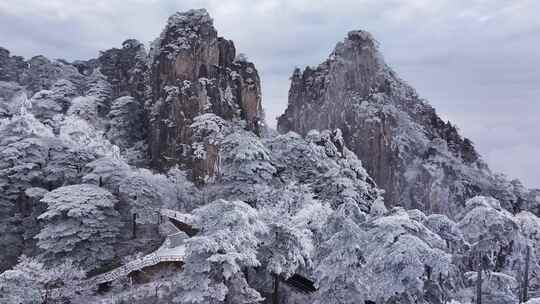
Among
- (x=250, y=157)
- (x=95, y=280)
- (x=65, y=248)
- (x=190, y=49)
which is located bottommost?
(x=95, y=280)

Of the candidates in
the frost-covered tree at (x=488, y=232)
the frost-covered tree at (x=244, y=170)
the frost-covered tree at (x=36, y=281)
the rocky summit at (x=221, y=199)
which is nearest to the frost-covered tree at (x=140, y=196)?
the rocky summit at (x=221, y=199)

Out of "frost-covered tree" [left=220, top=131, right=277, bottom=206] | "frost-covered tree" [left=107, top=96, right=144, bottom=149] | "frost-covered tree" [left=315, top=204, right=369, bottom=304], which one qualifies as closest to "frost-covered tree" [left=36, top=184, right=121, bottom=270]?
"frost-covered tree" [left=220, top=131, right=277, bottom=206]

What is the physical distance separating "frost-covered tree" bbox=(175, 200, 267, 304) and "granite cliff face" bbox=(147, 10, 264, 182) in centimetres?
2568

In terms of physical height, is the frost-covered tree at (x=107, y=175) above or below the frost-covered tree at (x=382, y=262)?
above

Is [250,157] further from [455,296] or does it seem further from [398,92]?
[398,92]

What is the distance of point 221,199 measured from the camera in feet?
80.6

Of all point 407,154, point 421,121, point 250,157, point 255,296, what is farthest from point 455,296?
point 421,121

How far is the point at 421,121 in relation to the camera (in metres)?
74.3

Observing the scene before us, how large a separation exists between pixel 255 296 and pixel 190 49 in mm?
36069

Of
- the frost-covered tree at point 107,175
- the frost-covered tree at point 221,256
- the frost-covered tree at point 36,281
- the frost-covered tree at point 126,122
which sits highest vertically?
the frost-covered tree at point 126,122

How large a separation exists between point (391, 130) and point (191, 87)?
3190cm

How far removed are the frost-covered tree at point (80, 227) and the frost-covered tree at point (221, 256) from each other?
8585mm

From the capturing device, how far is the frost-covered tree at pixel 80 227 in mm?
28000

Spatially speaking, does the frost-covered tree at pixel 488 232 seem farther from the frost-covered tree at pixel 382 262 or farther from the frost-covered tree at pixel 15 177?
the frost-covered tree at pixel 15 177
